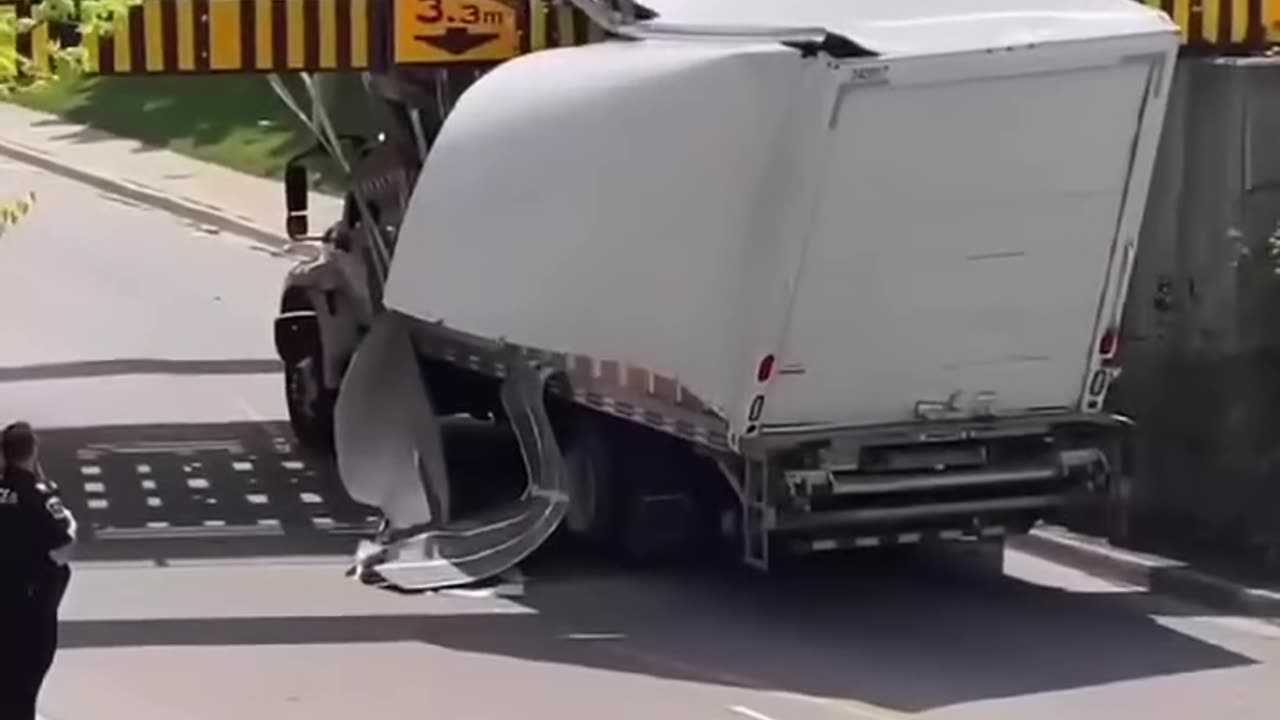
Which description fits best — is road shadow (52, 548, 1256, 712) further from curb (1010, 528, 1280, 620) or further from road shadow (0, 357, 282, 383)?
road shadow (0, 357, 282, 383)

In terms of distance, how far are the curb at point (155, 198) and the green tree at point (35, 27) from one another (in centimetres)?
1678

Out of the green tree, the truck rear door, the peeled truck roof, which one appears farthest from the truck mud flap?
the green tree

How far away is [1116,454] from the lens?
14.3m

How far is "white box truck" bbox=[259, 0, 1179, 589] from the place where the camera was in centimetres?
1304

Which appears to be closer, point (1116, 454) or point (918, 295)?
point (918, 295)

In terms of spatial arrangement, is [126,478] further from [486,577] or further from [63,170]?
[63,170]

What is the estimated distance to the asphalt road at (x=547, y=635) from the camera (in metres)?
12.5

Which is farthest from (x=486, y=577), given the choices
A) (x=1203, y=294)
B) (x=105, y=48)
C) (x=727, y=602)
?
(x=1203, y=294)

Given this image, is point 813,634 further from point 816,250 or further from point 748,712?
point 816,250

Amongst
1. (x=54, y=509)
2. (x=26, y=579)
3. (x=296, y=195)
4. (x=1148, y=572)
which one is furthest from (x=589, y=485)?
(x=26, y=579)

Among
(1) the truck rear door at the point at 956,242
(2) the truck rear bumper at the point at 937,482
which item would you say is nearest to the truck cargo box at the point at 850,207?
(1) the truck rear door at the point at 956,242

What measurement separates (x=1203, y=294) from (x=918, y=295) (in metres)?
3.39

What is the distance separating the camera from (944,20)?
1349cm

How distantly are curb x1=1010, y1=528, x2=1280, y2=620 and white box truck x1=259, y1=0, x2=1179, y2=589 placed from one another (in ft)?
3.16
